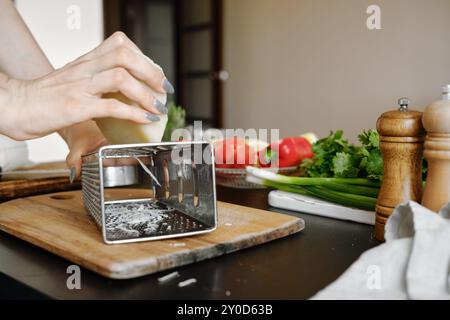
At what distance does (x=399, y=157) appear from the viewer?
0.72 meters

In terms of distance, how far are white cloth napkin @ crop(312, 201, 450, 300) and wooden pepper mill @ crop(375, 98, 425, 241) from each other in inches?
4.6

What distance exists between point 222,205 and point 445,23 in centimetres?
234

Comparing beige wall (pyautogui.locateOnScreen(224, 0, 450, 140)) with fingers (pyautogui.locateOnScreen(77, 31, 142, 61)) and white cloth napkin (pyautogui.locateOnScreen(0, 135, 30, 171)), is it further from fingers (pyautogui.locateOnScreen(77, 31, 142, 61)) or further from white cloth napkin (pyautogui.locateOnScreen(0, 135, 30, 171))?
fingers (pyautogui.locateOnScreen(77, 31, 142, 61))

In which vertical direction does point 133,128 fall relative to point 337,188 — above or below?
above

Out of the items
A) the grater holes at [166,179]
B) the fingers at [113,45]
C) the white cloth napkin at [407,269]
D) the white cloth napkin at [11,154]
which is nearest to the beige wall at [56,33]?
the white cloth napkin at [11,154]

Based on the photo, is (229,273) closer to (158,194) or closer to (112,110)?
(112,110)

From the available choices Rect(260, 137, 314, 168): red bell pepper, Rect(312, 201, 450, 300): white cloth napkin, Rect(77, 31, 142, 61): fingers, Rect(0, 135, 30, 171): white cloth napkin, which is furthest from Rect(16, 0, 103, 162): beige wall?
Rect(312, 201, 450, 300): white cloth napkin

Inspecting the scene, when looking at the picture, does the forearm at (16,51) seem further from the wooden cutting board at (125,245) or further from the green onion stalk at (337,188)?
the green onion stalk at (337,188)

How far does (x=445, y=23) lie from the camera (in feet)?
9.03

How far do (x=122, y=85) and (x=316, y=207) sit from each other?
0.45 metres

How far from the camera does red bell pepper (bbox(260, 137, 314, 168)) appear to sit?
1358 millimetres

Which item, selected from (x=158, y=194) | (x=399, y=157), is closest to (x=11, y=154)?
(x=158, y=194)
